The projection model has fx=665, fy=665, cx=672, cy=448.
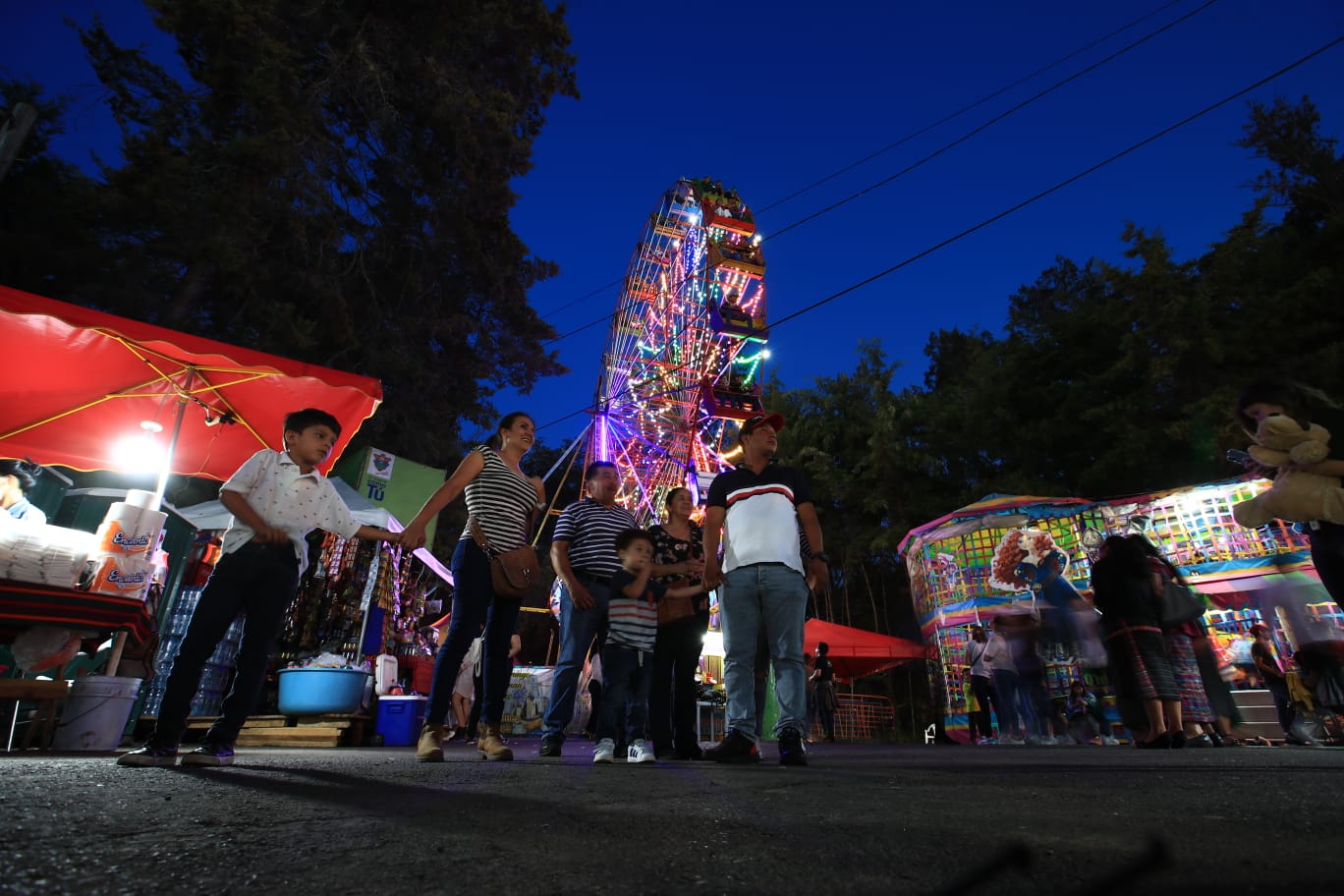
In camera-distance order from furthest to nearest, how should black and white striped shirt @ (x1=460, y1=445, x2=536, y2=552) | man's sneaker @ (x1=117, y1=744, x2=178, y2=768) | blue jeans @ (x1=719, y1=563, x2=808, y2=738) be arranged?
black and white striped shirt @ (x1=460, y1=445, x2=536, y2=552)
blue jeans @ (x1=719, y1=563, x2=808, y2=738)
man's sneaker @ (x1=117, y1=744, x2=178, y2=768)

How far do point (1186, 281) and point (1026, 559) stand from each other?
875 cm

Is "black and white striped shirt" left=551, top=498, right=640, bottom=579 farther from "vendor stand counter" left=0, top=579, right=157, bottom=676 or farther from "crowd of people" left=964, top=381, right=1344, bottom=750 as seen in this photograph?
"crowd of people" left=964, top=381, right=1344, bottom=750

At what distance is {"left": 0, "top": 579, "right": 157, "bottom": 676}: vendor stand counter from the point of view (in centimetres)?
328

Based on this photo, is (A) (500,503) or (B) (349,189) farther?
(B) (349,189)

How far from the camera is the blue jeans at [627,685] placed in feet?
11.9

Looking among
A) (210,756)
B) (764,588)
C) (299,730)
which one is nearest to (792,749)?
(764,588)

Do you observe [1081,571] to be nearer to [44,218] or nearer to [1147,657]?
[1147,657]

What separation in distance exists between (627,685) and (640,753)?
455 millimetres

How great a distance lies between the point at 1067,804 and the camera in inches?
61.4

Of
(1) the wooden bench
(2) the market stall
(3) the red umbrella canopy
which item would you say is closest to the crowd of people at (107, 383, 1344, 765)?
(3) the red umbrella canopy

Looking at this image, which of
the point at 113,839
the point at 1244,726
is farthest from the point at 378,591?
the point at 1244,726

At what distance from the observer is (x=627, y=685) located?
3719 millimetres

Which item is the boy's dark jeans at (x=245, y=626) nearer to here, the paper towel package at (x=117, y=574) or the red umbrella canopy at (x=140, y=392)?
the red umbrella canopy at (x=140, y=392)

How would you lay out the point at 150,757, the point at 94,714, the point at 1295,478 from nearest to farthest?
the point at 150,757 < the point at 1295,478 < the point at 94,714
